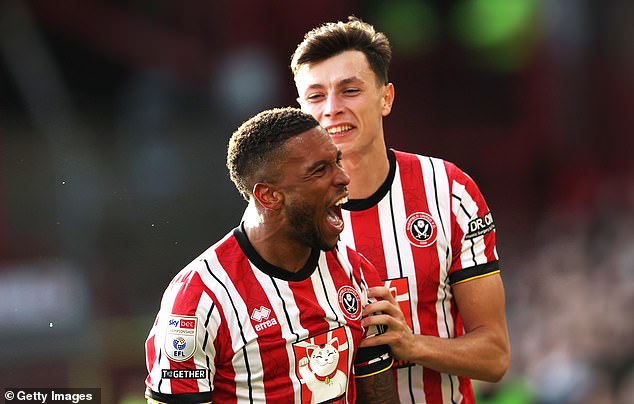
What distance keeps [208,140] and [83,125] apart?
153 cm

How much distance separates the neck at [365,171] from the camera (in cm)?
312

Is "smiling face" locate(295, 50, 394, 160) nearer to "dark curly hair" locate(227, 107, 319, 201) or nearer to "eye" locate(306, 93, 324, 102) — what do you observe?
"eye" locate(306, 93, 324, 102)

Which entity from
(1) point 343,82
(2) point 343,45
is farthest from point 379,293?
(2) point 343,45

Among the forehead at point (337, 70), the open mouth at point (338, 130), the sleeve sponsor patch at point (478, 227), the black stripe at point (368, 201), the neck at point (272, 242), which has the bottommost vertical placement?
the neck at point (272, 242)

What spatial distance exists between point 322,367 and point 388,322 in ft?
0.86

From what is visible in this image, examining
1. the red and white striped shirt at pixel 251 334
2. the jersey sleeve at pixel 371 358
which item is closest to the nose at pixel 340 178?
the red and white striped shirt at pixel 251 334

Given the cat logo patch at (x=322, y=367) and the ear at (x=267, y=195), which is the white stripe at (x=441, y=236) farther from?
the ear at (x=267, y=195)

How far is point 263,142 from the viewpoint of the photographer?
2615 millimetres

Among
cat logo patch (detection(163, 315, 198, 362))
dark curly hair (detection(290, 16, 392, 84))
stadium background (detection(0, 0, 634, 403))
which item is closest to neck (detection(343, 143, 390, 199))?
dark curly hair (detection(290, 16, 392, 84))

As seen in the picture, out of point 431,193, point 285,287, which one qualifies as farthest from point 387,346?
point 431,193

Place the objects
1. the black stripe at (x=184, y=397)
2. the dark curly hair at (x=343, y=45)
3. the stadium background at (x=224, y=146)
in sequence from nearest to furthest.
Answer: the black stripe at (x=184, y=397), the dark curly hair at (x=343, y=45), the stadium background at (x=224, y=146)

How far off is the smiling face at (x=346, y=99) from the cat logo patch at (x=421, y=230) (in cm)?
27

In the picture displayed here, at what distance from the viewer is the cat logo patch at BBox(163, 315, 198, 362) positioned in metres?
2.45

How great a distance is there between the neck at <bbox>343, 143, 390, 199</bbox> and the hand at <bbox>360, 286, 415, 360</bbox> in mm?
429
